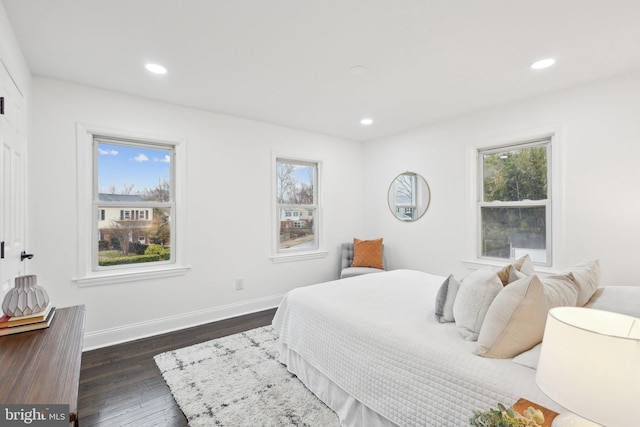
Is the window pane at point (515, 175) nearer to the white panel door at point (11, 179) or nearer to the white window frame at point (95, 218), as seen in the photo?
the white window frame at point (95, 218)

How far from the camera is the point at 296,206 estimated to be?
448 centimetres

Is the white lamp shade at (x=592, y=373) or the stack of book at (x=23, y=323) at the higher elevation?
the white lamp shade at (x=592, y=373)

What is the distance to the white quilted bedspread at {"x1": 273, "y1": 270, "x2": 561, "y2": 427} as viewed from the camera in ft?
4.30

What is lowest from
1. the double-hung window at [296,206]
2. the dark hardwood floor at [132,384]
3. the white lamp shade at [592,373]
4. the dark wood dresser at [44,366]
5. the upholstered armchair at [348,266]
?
the dark hardwood floor at [132,384]

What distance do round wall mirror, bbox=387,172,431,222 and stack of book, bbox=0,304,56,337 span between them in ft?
12.9

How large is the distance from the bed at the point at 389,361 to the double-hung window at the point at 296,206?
6.08 ft

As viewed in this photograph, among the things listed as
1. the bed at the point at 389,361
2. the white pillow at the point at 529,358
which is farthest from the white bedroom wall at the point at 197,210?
the white pillow at the point at 529,358

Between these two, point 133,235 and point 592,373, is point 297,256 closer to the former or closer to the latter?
point 133,235

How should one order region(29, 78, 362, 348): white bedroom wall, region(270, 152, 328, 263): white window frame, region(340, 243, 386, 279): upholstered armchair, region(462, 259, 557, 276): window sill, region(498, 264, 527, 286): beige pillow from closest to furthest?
region(498, 264, 527, 286): beige pillow → region(29, 78, 362, 348): white bedroom wall → region(462, 259, 557, 276): window sill → region(270, 152, 328, 263): white window frame → region(340, 243, 386, 279): upholstered armchair

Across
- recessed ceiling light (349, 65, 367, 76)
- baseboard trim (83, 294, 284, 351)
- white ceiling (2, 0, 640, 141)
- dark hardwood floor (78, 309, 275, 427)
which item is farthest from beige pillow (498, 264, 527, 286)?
baseboard trim (83, 294, 284, 351)

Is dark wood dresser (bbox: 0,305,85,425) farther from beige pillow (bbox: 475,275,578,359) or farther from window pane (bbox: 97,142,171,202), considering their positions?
window pane (bbox: 97,142,171,202)

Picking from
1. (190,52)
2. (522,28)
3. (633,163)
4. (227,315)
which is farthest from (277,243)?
(633,163)

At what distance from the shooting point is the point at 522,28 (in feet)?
6.52

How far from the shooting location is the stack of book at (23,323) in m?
1.39
